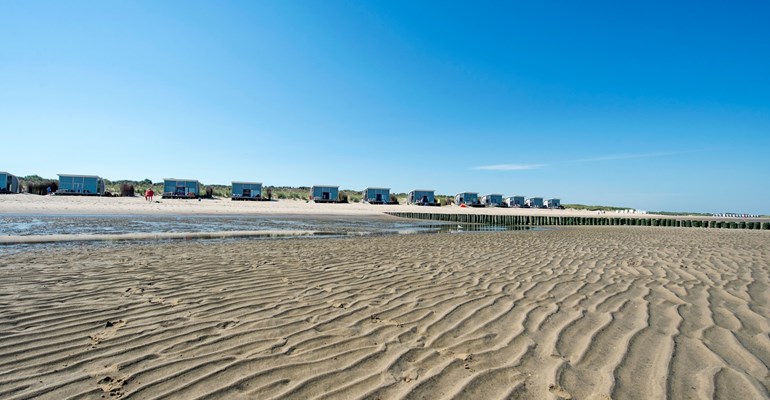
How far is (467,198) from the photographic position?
7219 centimetres

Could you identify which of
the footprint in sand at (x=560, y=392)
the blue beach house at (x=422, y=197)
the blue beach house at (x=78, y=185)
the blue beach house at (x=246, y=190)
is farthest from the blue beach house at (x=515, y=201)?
the footprint in sand at (x=560, y=392)

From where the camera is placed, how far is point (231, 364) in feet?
10.9

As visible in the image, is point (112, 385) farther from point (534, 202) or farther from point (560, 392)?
point (534, 202)

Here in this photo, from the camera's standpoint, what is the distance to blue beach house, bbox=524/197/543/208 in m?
79.5

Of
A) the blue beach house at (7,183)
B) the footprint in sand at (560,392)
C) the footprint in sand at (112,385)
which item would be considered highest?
the blue beach house at (7,183)

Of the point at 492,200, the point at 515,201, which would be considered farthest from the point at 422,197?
the point at 515,201

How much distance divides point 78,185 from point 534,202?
78.1 metres

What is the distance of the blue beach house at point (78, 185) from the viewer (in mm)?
45969

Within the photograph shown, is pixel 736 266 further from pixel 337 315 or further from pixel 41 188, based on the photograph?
pixel 41 188

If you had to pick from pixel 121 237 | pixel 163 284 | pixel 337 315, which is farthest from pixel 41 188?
pixel 337 315

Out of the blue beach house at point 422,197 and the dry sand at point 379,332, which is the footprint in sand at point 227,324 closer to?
the dry sand at point 379,332

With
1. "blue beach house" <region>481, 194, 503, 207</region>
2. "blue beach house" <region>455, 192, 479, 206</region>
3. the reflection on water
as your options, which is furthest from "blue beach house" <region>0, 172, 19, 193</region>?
"blue beach house" <region>481, 194, 503, 207</region>

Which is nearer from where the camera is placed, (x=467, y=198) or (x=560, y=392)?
(x=560, y=392)

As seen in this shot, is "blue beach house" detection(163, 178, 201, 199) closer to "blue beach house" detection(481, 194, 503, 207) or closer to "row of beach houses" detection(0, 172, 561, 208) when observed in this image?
"row of beach houses" detection(0, 172, 561, 208)
